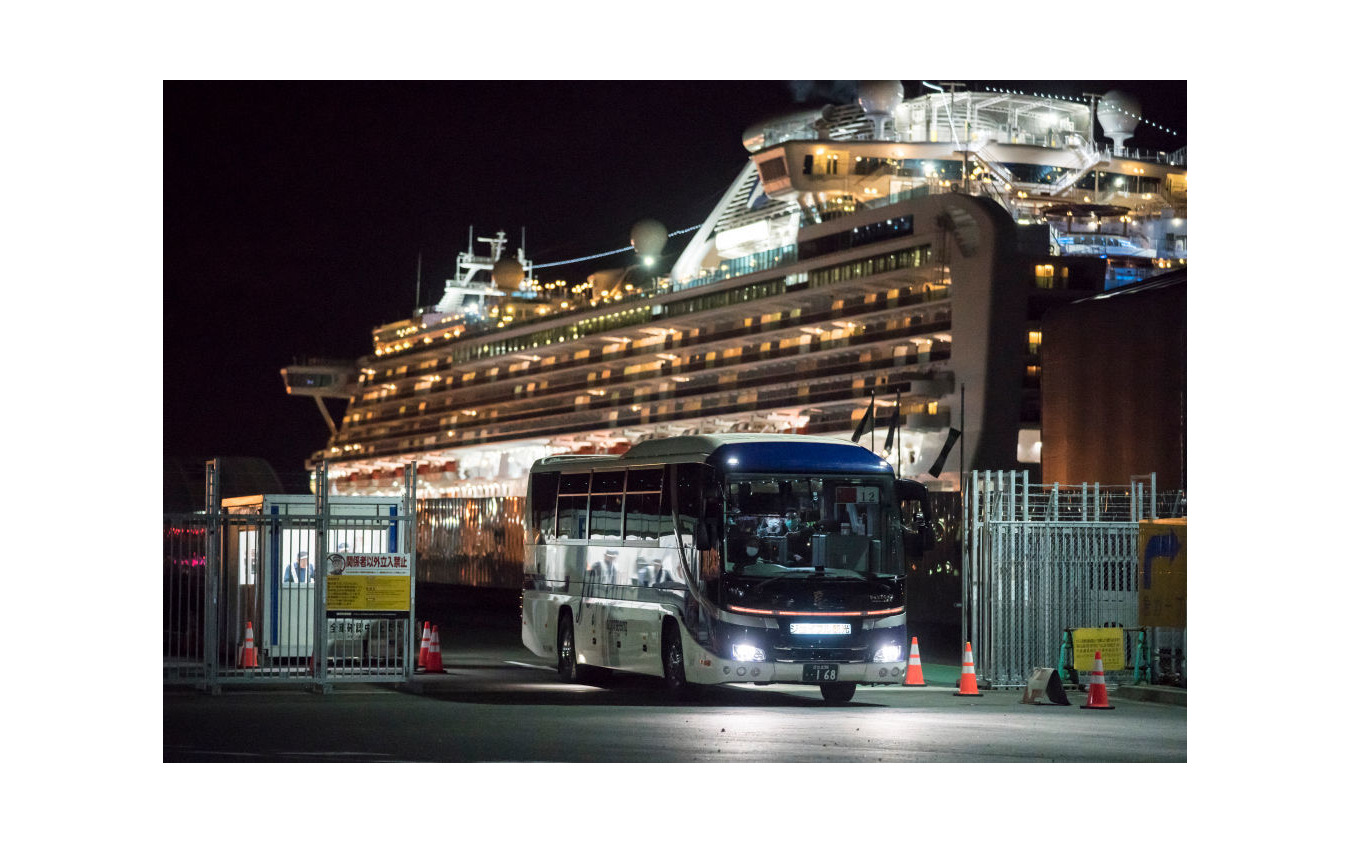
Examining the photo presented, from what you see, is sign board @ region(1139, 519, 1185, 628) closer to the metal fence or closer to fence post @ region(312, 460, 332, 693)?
the metal fence

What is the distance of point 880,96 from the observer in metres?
78.7

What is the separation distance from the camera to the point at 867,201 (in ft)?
258

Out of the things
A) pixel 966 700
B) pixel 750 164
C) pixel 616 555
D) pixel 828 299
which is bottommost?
pixel 966 700

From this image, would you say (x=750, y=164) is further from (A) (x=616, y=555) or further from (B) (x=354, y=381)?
(A) (x=616, y=555)

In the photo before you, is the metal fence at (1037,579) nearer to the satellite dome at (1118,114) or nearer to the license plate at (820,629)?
the license plate at (820,629)

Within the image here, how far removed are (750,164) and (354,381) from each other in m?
36.4

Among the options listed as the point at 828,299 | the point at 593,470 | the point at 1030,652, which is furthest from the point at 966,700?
the point at 828,299

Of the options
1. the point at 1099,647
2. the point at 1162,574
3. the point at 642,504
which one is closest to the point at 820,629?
the point at 642,504

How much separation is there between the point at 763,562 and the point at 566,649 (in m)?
3.51

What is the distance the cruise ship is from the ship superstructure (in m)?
0.10

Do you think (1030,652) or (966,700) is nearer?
(966,700)

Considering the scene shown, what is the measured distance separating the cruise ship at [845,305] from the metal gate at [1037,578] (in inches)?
1373

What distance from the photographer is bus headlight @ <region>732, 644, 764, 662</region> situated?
15398 millimetres

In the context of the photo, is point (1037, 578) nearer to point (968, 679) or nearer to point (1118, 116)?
point (968, 679)
